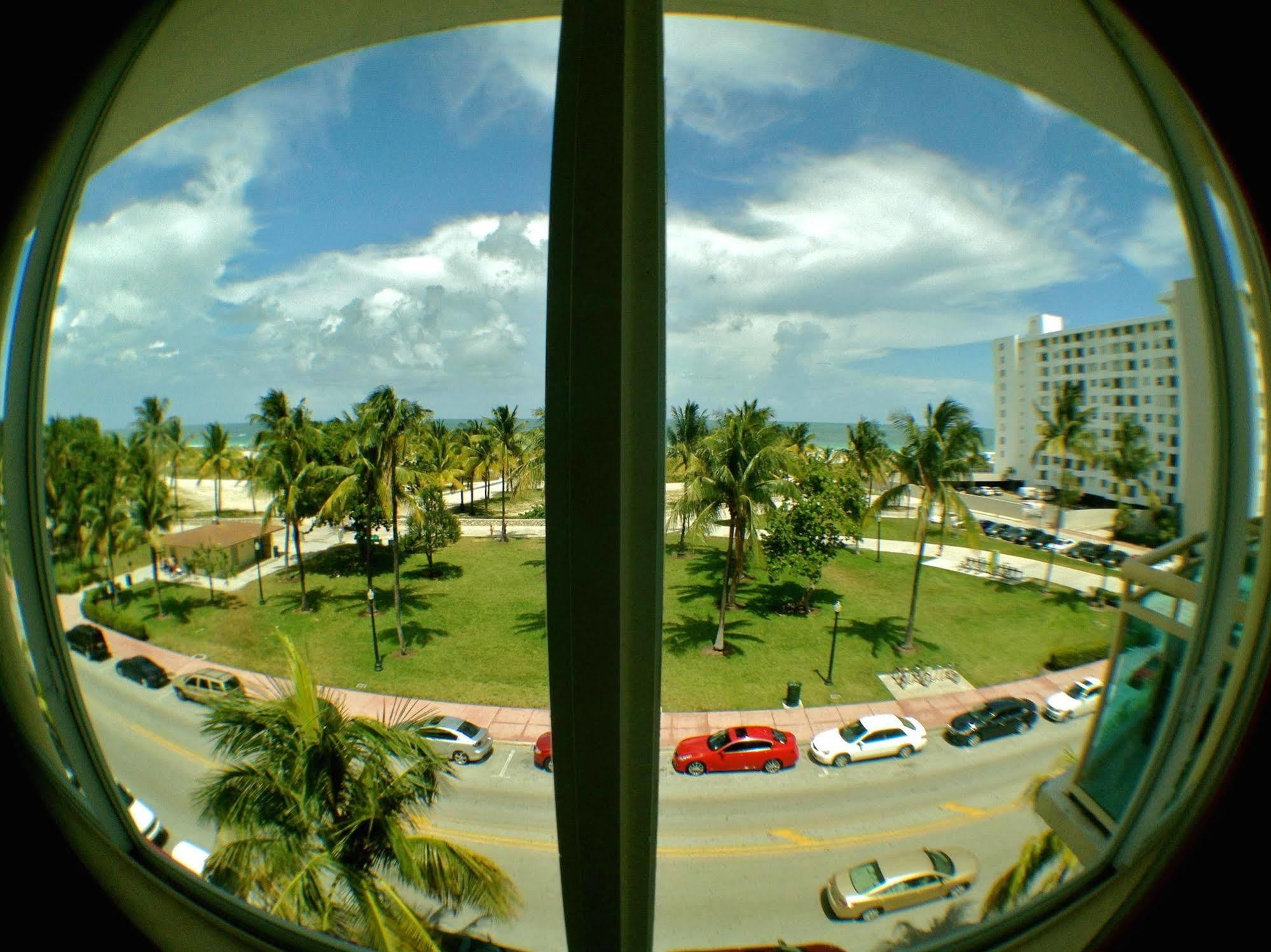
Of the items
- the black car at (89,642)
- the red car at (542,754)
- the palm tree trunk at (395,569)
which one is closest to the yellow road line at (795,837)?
the red car at (542,754)

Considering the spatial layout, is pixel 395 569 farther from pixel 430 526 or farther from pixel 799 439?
pixel 799 439

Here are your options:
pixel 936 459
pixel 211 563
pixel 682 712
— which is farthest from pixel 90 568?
pixel 682 712

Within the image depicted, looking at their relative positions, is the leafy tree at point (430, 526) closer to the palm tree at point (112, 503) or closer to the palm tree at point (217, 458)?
the palm tree at point (217, 458)

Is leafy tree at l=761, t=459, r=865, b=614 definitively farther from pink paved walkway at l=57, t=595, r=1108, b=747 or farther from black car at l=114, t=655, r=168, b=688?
black car at l=114, t=655, r=168, b=688

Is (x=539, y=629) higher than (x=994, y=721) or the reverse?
higher

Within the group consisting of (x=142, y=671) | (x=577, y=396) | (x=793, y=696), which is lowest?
(x=793, y=696)

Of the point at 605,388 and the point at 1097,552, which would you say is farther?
the point at 1097,552

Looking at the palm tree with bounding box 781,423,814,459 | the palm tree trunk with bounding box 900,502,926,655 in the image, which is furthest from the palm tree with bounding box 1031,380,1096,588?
the palm tree with bounding box 781,423,814,459
